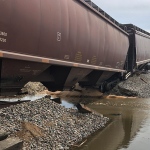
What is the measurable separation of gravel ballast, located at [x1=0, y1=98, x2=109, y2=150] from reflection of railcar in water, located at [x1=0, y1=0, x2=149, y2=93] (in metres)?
1.00

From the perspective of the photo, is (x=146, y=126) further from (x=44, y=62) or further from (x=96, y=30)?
(x=44, y=62)

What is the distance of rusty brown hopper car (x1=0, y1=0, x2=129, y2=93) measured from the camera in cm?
569

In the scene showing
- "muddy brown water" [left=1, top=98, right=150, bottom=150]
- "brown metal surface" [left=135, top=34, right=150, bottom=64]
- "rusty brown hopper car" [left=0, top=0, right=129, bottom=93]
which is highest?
"brown metal surface" [left=135, top=34, right=150, bottom=64]

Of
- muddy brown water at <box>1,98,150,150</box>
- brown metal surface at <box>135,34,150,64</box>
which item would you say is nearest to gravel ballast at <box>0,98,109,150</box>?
muddy brown water at <box>1,98,150,150</box>

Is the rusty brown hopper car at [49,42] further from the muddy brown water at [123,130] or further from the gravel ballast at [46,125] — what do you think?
the muddy brown water at [123,130]

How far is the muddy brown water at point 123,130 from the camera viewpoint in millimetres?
7957

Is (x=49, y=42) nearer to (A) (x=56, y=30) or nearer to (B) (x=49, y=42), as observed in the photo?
(B) (x=49, y=42)

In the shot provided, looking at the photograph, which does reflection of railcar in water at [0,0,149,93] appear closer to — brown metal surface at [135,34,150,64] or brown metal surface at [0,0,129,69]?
brown metal surface at [0,0,129,69]

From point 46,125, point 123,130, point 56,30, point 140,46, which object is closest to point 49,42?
point 56,30

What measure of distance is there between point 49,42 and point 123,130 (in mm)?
4854

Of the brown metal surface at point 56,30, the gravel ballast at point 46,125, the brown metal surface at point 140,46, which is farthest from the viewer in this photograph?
the brown metal surface at point 140,46

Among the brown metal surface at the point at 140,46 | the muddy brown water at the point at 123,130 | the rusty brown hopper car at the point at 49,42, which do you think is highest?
the brown metal surface at the point at 140,46

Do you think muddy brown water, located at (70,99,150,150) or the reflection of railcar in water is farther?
muddy brown water, located at (70,99,150,150)

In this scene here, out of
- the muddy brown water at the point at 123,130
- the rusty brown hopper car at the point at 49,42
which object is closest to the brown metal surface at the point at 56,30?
the rusty brown hopper car at the point at 49,42
